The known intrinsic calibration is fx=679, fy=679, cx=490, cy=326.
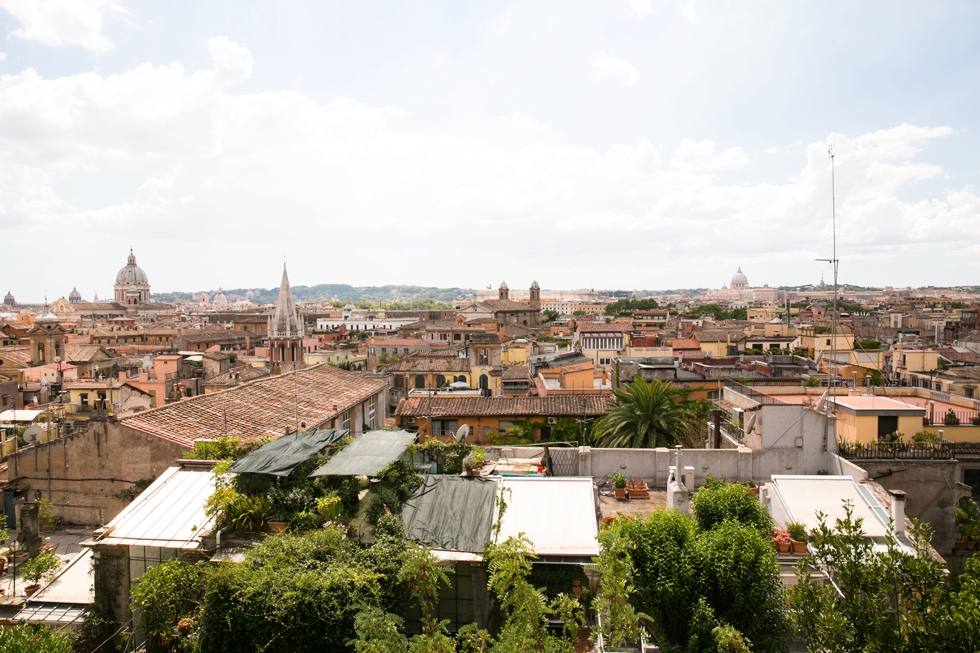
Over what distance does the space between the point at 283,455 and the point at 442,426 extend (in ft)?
35.5

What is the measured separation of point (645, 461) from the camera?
1343 centimetres

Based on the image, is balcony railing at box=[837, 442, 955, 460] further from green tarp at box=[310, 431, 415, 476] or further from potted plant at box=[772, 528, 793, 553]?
green tarp at box=[310, 431, 415, 476]

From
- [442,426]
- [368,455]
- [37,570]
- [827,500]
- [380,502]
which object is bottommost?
[37,570]

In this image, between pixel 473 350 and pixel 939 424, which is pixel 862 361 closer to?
pixel 473 350

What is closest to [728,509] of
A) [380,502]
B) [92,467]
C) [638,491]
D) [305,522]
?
[638,491]

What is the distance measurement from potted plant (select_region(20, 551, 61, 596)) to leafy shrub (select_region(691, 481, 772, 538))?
975cm

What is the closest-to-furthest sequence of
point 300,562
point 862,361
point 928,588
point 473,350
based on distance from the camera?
point 928,588 → point 300,562 → point 862,361 → point 473,350

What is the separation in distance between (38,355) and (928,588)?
5966 cm

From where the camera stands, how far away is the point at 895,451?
13.7 m

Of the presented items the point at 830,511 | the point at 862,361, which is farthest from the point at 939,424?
the point at 862,361

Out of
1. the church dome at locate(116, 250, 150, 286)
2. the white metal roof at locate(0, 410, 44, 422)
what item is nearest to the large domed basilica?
the church dome at locate(116, 250, 150, 286)

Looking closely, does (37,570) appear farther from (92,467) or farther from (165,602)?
(165,602)

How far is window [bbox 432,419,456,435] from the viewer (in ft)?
67.7

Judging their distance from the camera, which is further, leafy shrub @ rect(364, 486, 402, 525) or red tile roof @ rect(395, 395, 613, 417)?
red tile roof @ rect(395, 395, 613, 417)
